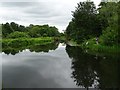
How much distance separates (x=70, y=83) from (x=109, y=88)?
2.37 meters

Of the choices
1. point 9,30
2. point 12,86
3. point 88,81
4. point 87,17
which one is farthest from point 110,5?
point 9,30

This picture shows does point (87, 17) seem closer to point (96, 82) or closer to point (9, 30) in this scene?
point (96, 82)

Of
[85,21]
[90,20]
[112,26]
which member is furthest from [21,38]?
[112,26]

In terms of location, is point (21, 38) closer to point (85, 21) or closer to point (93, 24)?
point (85, 21)

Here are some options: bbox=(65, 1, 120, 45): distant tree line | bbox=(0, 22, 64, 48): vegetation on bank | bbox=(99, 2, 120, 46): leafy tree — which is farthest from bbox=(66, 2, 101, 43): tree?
bbox=(0, 22, 64, 48): vegetation on bank

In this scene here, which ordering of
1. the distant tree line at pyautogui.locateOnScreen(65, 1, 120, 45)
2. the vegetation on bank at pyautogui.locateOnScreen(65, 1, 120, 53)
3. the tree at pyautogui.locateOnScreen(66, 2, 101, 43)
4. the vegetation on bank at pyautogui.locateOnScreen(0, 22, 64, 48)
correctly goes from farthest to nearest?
the vegetation on bank at pyautogui.locateOnScreen(0, 22, 64, 48), the tree at pyautogui.locateOnScreen(66, 2, 101, 43), the distant tree line at pyautogui.locateOnScreen(65, 1, 120, 45), the vegetation on bank at pyautogui.locateOnScreen(65, 1, 120, 53)

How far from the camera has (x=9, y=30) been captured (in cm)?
9075

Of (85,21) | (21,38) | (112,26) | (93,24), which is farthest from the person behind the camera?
(21,38)

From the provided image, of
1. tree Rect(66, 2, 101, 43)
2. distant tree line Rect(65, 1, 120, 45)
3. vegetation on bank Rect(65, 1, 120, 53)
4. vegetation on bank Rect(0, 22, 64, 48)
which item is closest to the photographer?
vegetation on bank Rect(65, 1, 120, 53)

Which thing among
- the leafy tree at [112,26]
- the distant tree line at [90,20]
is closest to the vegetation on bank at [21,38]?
the distant tree line at [90,20]

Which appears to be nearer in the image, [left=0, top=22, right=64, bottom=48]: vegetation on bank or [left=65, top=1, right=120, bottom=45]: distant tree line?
[left=65, top=1, right=120, bottom=45]: distant tree line

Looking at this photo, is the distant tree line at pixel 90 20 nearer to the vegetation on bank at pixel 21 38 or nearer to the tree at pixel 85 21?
the tree at pixel 85 21

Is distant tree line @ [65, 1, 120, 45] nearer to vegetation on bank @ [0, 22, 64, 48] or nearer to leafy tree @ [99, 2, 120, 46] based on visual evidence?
leafy tree @ [99, 2, 120, 46]

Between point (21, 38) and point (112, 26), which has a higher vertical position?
point (112, 26)
